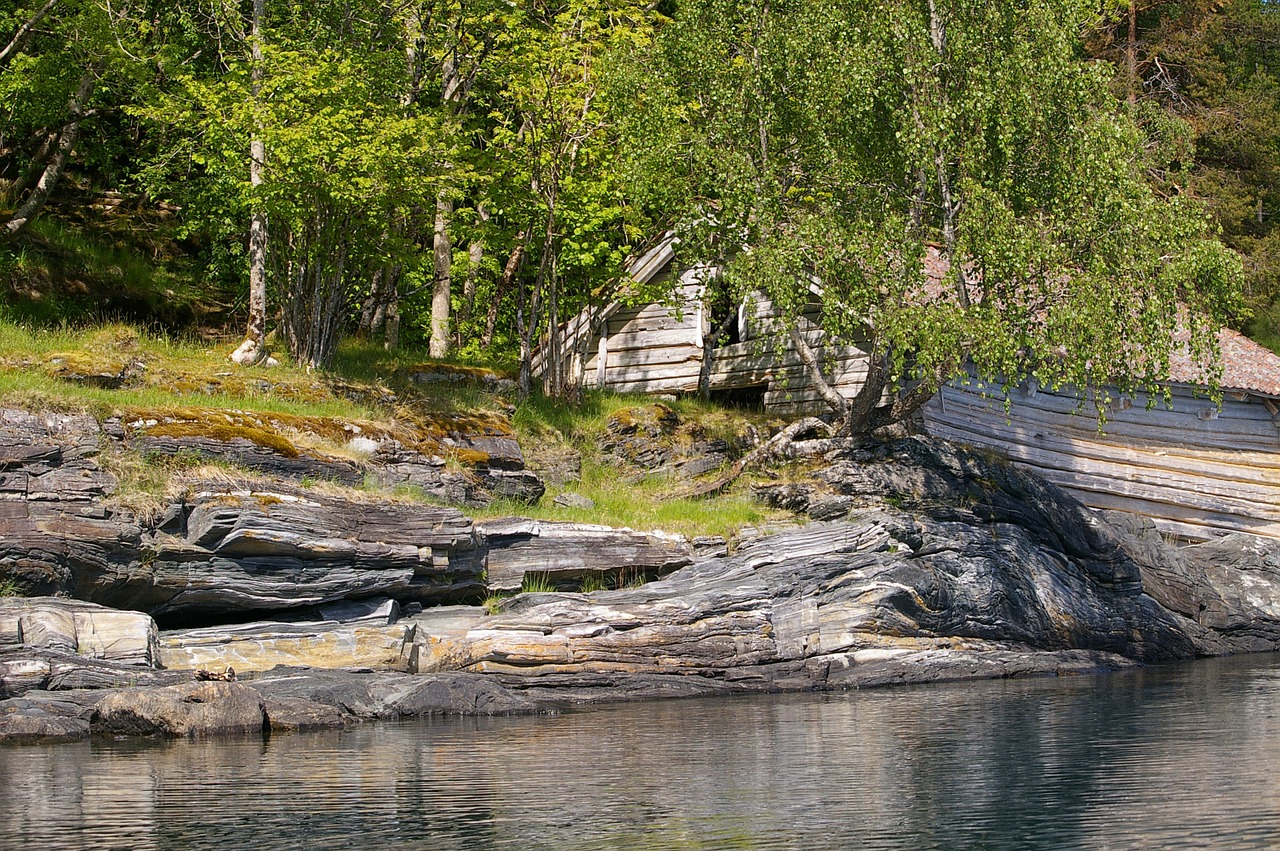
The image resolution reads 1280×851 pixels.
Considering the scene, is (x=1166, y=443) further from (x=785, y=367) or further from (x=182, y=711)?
(x=182, y=711)

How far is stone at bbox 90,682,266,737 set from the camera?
46.8 ft

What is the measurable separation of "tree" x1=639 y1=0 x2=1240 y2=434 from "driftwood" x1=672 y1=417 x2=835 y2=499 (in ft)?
3.31

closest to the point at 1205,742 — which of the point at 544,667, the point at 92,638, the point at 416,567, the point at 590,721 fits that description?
the point at 590,721

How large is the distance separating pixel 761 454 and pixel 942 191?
630 centimetres

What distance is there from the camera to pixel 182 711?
14.5 metres

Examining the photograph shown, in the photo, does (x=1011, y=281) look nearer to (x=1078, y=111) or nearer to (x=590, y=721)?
(x=1078, y=111)

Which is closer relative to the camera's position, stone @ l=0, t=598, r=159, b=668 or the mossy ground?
stone @ l=0, t=598, r=159, b=668

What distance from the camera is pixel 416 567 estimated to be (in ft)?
62.3

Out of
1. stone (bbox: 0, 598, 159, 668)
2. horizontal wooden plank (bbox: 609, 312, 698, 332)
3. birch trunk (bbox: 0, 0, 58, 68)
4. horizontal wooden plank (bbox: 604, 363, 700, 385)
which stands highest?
birch trunk (bbox: 0, 0, 58, 68)

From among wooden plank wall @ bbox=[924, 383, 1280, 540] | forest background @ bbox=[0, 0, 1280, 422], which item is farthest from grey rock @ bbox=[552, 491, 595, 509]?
wooden plank wall @ bbox=[924, 383, 1280, 540]

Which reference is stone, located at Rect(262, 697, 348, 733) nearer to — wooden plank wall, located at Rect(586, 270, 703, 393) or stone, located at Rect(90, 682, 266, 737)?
stone, located at Rect(90, 682, 266, 737)

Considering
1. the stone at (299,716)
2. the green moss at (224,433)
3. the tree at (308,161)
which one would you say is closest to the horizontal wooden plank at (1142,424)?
the tree at (308,161)

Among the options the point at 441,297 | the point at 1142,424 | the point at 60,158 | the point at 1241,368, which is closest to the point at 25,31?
the point at 60,158

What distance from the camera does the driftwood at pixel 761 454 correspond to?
79.5 feet
